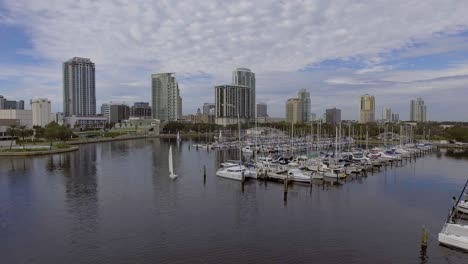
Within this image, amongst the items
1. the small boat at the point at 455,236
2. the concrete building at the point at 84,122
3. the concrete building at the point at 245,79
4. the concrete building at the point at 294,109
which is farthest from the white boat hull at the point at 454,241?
the concrete building at the point at 294,109

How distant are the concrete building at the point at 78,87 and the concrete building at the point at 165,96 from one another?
98.0 ft

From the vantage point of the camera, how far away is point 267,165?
36594 mm

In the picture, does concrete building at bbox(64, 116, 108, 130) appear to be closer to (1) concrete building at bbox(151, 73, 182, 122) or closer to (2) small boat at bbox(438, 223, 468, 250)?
(1) concrete building at bbox(151, 73, 182, 122)

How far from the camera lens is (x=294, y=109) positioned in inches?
6747

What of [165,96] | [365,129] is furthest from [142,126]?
[365,129]

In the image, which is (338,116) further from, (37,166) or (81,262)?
(81,262)

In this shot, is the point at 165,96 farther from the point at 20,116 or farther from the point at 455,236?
the point at 455,236

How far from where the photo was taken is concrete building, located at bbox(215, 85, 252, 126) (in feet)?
465

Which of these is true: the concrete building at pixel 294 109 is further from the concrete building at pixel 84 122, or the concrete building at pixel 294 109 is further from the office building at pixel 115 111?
the office building at pixel 115 111

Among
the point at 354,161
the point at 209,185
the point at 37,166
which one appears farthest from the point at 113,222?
the point at 354,161

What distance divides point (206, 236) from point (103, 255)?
15.3 ft

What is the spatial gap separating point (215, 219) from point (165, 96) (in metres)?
149

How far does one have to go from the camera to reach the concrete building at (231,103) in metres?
142

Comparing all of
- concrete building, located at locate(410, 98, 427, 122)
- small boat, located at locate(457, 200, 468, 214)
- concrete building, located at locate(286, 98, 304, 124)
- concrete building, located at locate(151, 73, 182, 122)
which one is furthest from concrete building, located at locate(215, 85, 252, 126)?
small boat, located at locate(457, 200, 468, 214)
